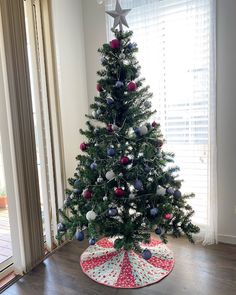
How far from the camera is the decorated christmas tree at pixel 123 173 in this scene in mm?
1897

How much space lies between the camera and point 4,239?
271cm

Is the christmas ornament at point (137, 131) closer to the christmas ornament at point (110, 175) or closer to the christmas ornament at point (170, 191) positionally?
the christmas ornament at point (110, 175)

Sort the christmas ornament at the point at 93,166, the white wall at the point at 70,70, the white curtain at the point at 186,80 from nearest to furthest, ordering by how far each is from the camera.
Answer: the christmas ornament at the point at 93,166
the white curtain at the point at 186,80
the white wall at the point at 70,70

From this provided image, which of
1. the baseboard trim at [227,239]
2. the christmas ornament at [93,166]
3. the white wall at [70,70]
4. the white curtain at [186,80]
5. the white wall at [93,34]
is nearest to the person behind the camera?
the christmas ornament at [93,166]

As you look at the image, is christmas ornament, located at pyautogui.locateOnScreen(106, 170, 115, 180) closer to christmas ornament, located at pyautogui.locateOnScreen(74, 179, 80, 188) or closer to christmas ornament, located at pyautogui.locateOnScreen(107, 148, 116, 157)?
christmas ornament, located at pyautogui.locateOnScreen(107, 148, 116, 157)

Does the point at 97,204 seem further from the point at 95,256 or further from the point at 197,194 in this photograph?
the point at 197,194

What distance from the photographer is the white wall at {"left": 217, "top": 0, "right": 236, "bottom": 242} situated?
229 centimetres

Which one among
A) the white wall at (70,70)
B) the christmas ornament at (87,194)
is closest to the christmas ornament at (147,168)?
the christmas ornament at (87,194)

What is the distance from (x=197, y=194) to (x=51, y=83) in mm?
1841

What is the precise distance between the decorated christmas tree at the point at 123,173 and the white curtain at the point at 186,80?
0.59 m

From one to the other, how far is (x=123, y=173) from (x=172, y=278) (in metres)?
0.94

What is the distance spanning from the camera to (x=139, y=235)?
77.5 inches

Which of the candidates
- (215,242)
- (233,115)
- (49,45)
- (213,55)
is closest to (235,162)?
(233,115)

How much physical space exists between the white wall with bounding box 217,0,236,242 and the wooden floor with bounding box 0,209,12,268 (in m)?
2.13
